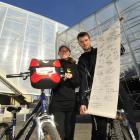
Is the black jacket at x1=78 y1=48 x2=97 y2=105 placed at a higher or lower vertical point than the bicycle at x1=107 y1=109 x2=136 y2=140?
higher

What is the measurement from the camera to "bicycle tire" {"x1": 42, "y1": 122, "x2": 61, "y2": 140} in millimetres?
2764

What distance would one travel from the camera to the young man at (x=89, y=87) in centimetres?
289

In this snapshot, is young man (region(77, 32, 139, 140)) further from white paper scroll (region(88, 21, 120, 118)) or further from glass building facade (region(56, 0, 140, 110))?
glass building facade (region(56, 0, 140, 110))

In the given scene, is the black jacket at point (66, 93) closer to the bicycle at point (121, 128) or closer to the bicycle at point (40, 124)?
the bicycle at point (40, 124)

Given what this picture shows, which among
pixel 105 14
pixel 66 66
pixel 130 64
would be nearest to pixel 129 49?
pixel 130 64

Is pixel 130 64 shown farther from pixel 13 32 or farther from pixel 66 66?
pixel 66 66

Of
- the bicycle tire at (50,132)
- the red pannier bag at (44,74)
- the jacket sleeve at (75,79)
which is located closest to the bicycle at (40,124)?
the bicycle tire at (50,132)

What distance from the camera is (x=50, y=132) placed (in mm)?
2795

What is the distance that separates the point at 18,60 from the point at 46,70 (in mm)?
19688

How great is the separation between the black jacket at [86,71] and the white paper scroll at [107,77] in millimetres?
149

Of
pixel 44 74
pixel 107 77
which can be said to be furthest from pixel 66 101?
pixel 107 77

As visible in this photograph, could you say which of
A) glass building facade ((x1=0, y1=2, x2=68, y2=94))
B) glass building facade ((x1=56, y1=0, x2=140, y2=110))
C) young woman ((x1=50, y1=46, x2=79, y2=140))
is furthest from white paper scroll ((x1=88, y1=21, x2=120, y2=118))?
glass building facade ((x1=0, y1=2, x2=68, y2=94))

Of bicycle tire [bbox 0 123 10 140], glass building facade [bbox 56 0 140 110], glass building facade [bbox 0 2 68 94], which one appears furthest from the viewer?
glass building facade [bbox 0 2 68 94]

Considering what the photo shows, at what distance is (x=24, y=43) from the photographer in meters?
23.2
